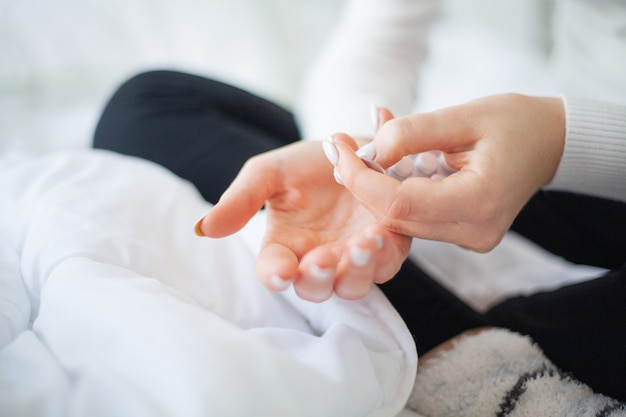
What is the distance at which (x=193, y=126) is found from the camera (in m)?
0.68

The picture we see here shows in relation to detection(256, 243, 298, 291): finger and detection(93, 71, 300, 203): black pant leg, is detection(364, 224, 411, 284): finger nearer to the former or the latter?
detection(256, 243, 298, 291): finger

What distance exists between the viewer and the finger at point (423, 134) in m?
0.41

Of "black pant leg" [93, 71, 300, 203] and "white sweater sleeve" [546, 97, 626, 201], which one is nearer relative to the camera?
"white sweater sleeve" [546, 97, 626, 201]

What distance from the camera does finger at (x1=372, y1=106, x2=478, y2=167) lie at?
41cm

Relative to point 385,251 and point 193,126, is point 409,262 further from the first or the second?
point 193,126

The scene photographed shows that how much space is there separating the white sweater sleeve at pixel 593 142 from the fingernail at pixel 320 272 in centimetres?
30

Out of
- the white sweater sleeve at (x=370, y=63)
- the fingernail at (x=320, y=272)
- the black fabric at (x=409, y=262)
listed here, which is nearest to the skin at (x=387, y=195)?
the fingernail at (x=320, y=272)

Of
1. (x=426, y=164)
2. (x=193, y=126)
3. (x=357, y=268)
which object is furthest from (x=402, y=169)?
(x=193, y=126)

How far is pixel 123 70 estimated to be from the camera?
106 centimetres

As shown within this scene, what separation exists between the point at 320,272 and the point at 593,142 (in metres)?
0.33

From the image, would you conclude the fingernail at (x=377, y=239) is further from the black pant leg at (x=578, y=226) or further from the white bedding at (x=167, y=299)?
the black pant leg at (x=578, y=226)

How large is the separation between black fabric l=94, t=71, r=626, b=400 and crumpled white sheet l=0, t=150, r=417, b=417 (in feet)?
0.32

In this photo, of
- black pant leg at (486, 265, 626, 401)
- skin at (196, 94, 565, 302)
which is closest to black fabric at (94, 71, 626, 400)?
black pant leg at (486, 265, 626, 401)

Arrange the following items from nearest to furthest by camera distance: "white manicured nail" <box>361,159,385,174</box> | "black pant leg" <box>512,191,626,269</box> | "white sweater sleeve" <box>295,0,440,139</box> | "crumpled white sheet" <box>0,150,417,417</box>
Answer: "crumpled white sheet" <box>0,150,417,417</box> < "white manicured nail" <box>361,159,385,174</box> < "black pant leg" <box>512,191,626,269</box> < "white sweater sleeve" <box>295,0,440,139</box>
